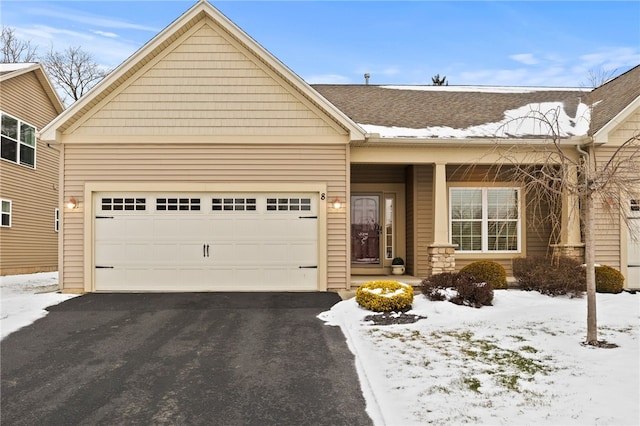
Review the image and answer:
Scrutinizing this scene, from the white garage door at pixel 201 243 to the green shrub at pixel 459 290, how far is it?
2.82 m

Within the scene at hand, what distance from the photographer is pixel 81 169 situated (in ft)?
33.6

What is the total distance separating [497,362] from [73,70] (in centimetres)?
3224

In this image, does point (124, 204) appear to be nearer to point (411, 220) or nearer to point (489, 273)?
point (411, 220)

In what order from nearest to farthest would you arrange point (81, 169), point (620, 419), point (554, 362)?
point (620, 419), point (554, 362), point (81, 169)

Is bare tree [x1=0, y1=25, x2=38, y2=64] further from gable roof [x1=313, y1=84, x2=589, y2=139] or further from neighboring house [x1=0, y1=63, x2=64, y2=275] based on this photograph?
gable roof [x1=313, y1=84, x2=589, y2=139]

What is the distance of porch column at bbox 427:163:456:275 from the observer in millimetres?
10750

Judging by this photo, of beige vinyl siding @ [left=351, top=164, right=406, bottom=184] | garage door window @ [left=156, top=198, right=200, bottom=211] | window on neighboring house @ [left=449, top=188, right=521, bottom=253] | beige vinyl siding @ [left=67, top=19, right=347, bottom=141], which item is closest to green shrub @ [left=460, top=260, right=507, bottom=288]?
window on neighboring house @ [left=449, top=188, right=521, bottom=253]

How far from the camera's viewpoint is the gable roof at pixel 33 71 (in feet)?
50.6

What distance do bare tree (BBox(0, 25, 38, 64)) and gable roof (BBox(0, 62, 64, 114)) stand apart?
12170mm

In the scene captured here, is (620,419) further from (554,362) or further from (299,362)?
(299,362)

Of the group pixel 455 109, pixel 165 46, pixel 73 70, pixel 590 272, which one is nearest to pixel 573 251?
pixel 455 109

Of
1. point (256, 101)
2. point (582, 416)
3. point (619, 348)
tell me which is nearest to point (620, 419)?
point (582, 416)

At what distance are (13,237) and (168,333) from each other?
12.2m

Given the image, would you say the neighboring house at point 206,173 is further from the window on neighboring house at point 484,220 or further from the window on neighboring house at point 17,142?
the window on neighboring house at point 17,142
